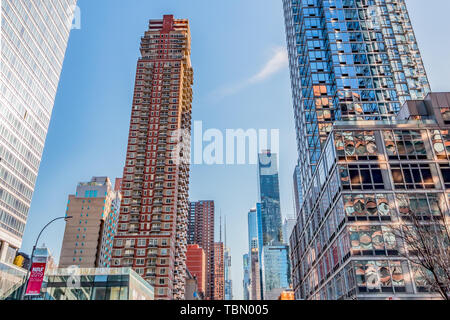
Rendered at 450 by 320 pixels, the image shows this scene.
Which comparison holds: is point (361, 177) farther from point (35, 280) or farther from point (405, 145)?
point (35, 280)

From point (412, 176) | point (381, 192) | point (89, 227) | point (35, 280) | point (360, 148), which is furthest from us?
point (89, 227)

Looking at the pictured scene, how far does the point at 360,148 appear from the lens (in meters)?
53.4

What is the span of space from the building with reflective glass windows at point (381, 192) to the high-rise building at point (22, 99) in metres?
62.9

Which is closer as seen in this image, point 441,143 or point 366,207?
point 366,207

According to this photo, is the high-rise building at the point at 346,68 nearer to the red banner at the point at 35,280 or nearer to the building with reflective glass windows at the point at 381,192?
the building with reflective glass windows at the point at 381,192

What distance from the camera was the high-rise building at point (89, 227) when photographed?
145 meters

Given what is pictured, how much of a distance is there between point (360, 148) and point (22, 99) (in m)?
73.2

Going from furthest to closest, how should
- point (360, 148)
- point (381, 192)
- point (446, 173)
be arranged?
point (360, 148) → point (446, 173) → point (381, 192)

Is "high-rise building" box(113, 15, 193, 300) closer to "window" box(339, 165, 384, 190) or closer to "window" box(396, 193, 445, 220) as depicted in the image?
"window" box(339, 165, 384, 190)

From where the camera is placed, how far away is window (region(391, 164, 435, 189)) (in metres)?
51.0

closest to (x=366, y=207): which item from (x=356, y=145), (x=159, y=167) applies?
(x=356, y=145)

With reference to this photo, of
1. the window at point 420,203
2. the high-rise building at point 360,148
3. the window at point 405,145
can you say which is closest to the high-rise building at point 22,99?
the high-rise building at point 360,148

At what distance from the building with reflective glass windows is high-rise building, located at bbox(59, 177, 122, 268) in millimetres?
113101

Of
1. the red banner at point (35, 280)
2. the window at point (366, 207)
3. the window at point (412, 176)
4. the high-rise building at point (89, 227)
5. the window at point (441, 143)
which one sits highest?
the high-rise building at point (89, 227)
